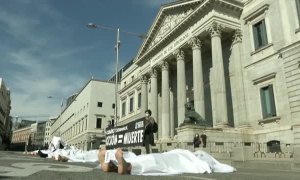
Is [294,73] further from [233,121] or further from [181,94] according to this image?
[181,94]

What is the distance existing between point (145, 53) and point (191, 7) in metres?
10.6

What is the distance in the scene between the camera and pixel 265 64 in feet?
78.5

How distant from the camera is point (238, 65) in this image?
1023 inches

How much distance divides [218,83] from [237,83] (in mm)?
2483

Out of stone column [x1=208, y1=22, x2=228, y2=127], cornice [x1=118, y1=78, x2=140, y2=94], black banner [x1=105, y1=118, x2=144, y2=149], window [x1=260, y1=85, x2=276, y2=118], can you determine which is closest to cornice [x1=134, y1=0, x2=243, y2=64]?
stone column [x1=208, y1=22, x2=228, y2=127]

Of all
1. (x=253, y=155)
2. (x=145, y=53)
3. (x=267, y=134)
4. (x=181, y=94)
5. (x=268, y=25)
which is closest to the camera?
(x=253, y=155)

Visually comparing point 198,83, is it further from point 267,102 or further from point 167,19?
point 167,19

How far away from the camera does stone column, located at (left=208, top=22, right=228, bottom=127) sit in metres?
23.8

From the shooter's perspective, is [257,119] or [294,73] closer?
[294,73]

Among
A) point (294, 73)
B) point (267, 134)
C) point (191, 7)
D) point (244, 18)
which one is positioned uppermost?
point (191, 7)

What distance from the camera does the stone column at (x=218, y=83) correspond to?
23755mm

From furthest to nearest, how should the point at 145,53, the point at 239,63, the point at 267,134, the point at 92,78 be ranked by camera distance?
1. the point at 92,78
2. the point at 145,53
3. the point at 239,63
4. the point at 267,134

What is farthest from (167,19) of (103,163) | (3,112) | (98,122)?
(3,112)

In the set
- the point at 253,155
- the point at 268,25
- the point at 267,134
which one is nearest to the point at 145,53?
the point at 268,25
